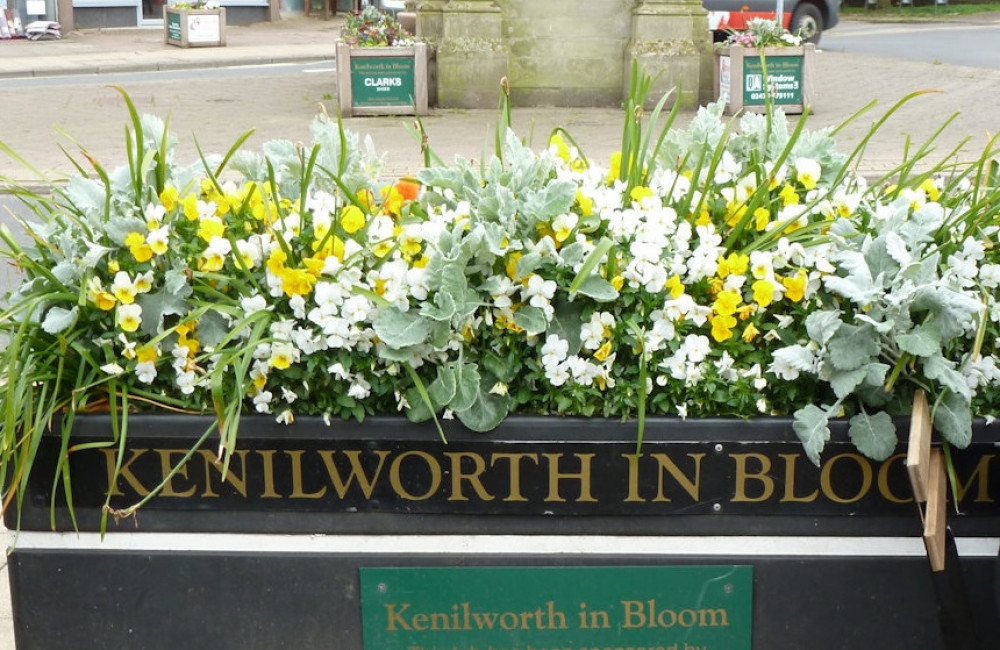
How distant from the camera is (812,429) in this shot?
2045mm

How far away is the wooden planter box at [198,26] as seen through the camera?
22000mm

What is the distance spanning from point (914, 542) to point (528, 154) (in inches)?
34.6

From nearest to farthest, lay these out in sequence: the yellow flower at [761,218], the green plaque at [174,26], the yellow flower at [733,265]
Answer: the yellow flower at [733,265], the yellow flower at [761,218], the green plaque at [174,26]

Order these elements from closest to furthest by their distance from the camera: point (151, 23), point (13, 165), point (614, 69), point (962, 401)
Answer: point (962, 401) < point (13, 165) < point (614, 69) < point (151, 23)

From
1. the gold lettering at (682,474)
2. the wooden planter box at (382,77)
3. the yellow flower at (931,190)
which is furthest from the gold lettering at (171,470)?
the wooden planter box at (382,77)

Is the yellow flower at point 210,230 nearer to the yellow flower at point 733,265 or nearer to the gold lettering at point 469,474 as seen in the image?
the gold lettering at point 469,474

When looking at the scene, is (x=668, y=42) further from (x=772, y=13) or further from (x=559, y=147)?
(x=559, y=147)

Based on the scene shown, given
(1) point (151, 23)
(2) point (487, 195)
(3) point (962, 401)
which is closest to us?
(3) point (962, 401)

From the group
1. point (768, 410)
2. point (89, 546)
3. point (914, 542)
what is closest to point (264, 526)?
point (89, 546)

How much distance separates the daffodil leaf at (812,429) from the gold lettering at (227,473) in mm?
852

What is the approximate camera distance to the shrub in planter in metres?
2.06

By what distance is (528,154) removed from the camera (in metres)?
2.27

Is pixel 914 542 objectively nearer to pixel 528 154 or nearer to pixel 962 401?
pixel 962 401

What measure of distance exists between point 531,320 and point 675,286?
0.82ft
